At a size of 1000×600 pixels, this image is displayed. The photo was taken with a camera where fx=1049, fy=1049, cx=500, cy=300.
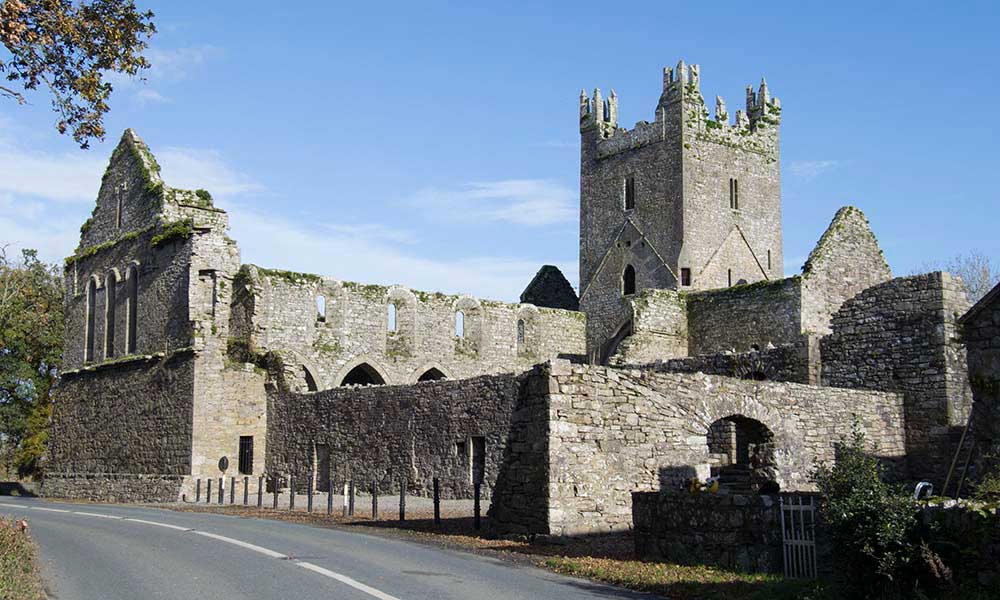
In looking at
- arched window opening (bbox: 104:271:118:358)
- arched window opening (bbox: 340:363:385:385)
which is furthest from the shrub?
arched window opening (bbox: 104:271:118:358)

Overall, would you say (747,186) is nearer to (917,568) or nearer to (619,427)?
(619,427)

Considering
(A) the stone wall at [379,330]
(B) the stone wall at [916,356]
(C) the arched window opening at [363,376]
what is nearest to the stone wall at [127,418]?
(A) the stone wall at [379,330]

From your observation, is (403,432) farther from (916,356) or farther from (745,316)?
(745,316)

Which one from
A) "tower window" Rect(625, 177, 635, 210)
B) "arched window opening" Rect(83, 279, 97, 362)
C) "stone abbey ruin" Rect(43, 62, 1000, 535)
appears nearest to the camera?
"stone abbey ruin" Rect(43, 62, 1000, 535)

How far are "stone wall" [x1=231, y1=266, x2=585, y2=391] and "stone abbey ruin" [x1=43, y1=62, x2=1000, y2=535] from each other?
0.28 ft

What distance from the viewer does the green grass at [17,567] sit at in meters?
9.86

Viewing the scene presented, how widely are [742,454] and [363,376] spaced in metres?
17.8

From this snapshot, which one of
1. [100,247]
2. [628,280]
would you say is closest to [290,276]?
[100,247]

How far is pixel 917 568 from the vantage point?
9938 mm

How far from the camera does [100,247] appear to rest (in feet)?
129

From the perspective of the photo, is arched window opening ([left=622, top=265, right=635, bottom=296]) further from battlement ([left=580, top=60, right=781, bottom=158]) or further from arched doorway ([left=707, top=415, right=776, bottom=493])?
arched doorway ([left=707, top=415, right=776, bottom=493])

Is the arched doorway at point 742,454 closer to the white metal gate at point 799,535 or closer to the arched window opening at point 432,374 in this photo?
the white metal gate at point 799,535

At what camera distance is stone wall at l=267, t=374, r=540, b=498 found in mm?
24672

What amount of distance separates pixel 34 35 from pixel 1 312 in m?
37.4
